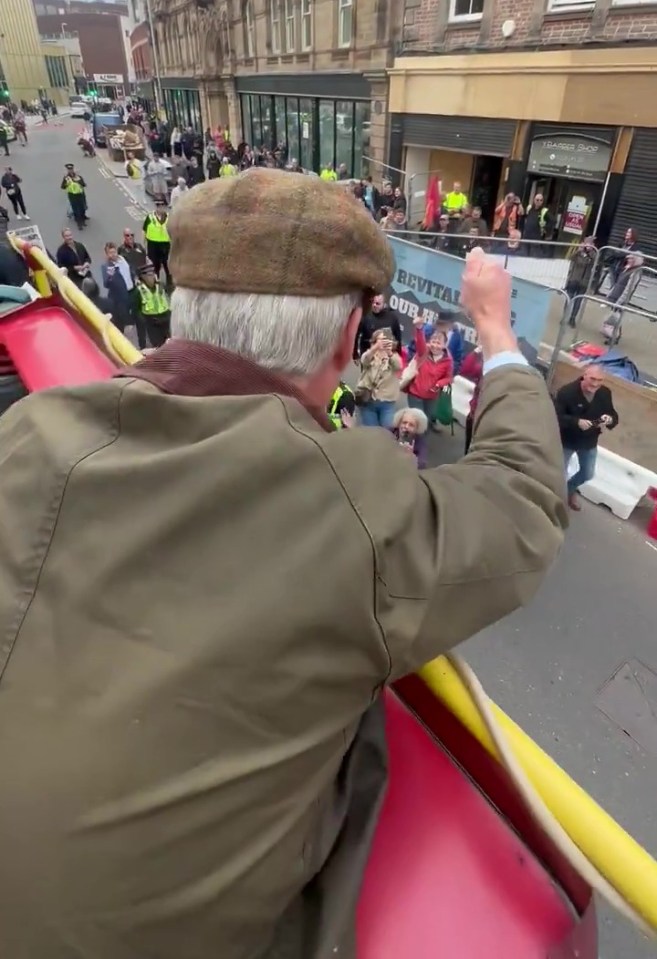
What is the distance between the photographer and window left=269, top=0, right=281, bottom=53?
883 inches

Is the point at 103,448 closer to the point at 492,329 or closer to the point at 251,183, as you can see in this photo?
the point at 251,183

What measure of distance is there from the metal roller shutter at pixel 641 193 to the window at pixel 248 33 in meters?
20.3

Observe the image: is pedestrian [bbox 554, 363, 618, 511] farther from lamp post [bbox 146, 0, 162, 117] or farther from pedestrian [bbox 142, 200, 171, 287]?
lamp post [bbox 146, 0, 162, 117]

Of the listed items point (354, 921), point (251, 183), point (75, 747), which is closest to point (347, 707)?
point (75, 747)

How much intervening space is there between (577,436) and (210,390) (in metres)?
5.51

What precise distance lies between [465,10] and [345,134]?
6.46 meters

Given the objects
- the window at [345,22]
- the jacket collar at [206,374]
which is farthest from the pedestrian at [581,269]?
the window at [345,22]

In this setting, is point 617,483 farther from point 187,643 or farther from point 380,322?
point 187,643

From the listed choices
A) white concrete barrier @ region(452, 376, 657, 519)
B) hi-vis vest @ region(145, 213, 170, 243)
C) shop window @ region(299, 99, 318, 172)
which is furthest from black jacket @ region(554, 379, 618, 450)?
shop window @ region(299, 99, 318, 172)

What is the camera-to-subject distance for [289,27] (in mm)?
21859

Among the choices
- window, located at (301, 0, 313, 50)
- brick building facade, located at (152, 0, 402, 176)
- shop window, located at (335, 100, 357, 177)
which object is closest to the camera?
brick building facade, located at (152, 0, 402, 176)

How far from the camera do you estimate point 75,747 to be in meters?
0.70

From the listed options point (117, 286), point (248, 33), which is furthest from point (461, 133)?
point (248, 33)

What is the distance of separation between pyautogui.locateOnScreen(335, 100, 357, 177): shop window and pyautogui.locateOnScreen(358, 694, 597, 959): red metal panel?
70.2ft
